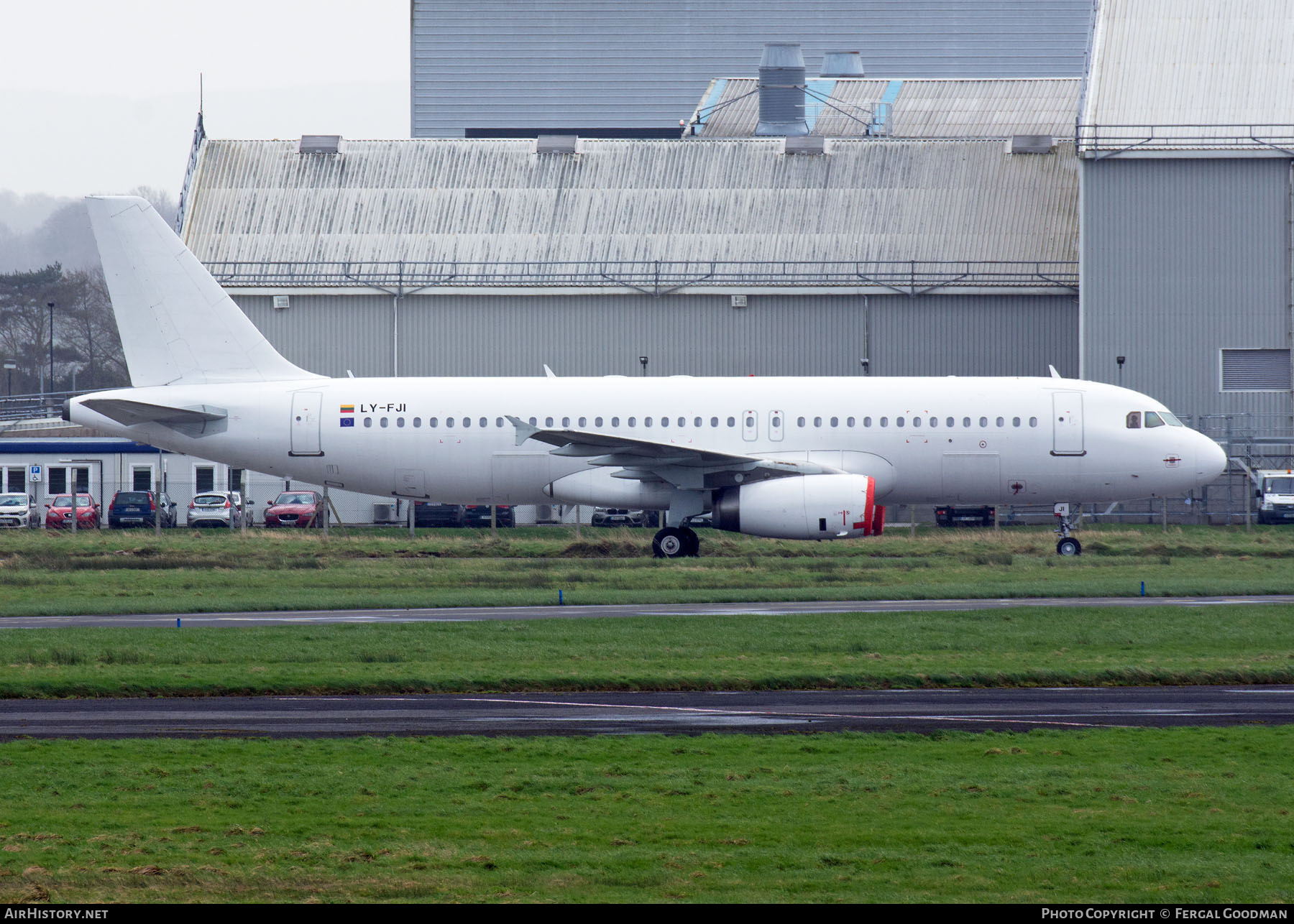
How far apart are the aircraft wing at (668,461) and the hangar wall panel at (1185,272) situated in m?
20.1

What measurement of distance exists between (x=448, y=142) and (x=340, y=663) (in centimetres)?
4717

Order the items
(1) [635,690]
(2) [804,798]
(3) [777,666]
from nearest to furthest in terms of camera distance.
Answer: (2) [804,798]
(1) [635,690]
(3) [777,666]

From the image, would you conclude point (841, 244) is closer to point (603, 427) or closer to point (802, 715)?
point (603, 427)

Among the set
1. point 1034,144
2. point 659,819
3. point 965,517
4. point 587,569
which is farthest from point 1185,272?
point 659,819

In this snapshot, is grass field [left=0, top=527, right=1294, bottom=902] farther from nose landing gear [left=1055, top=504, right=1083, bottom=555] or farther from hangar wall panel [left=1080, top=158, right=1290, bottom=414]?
hangar wall panel [left=1080, top=158, right=1290, bottom=414]

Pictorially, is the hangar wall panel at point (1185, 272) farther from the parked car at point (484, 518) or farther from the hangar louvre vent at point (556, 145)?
the hangar louvre vent at point (556, 145)

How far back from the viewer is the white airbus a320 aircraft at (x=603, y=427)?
3553cm

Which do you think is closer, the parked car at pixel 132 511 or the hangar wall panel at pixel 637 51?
the parked car at pixel 132 511

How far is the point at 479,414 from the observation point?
36406 millimetres

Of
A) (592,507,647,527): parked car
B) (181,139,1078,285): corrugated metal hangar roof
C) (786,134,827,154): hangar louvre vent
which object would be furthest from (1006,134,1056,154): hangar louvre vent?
(592,507,647,527): parked car

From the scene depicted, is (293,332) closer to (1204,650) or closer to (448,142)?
(448,142)

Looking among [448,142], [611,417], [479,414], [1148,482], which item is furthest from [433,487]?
[448,142]

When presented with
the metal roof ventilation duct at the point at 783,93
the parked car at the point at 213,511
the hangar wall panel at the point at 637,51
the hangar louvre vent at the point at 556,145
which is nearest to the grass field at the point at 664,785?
the parked car at the point at 213,511

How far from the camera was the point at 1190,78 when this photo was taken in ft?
171
